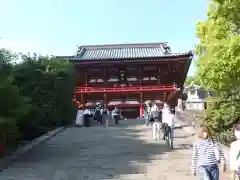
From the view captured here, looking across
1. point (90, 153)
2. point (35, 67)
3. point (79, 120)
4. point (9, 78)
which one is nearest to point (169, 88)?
point (79, 120)

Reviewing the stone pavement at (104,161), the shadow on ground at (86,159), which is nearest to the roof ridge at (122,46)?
the shadow on ground at (86,159)

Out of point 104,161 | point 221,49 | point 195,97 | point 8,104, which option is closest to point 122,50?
point 195,97

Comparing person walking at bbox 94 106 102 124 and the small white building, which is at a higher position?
the small white building

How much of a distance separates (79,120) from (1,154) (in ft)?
44.9

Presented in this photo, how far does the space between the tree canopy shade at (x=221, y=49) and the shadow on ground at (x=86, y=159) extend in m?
2.86

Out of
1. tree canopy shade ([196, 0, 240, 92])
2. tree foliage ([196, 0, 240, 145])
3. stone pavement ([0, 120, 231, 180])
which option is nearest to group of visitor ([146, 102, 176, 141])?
stone pavement ([0, 120, 231, 180])

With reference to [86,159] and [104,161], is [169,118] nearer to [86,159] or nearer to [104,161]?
[104,161]

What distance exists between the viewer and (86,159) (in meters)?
11.4

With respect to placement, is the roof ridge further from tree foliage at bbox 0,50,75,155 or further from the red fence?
tree foliage at bbox 0,50,75,155

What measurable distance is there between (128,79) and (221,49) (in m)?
25.6

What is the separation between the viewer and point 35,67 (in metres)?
20.0

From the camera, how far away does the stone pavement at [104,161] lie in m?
9.07

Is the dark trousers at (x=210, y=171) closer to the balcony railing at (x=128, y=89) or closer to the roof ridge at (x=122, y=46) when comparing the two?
the balcony railing at (x=128, y=89)

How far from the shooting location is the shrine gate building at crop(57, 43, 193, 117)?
119 feet
